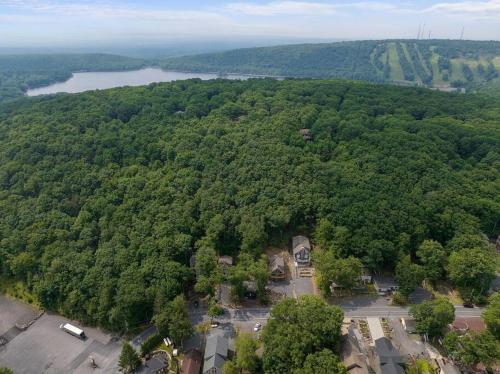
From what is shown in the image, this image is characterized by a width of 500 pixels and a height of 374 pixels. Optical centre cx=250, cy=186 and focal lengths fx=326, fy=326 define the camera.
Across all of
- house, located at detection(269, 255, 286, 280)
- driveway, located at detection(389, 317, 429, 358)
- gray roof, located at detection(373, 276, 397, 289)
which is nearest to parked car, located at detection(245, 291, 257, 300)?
house, located at detection(269, 255, 286, 280)

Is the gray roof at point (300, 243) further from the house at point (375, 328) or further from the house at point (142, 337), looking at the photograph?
the house at point (142, 337)

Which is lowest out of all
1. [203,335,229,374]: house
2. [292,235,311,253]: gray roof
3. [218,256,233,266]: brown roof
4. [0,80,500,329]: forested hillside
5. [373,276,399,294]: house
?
[373,276,399,294]: house

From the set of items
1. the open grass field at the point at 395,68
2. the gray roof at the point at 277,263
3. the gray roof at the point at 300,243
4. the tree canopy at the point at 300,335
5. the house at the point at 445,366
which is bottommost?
the house at the point at 445,366

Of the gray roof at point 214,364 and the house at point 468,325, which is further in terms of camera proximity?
the house at point 468,325

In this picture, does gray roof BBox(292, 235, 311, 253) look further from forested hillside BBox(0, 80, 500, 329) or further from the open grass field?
the open grass field

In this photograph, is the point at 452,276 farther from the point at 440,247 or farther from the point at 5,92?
the point at 5,92

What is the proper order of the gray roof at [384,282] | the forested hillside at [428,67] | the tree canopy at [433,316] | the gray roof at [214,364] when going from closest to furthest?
the gray roof at [214,364] < the tree canopy at [433,316] < the gray roof at [384,282] < the forested hillside at [428,67]

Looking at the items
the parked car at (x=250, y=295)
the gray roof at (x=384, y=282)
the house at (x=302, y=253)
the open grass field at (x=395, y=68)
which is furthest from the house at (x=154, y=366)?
the open grass field at (x=395, y=68)
